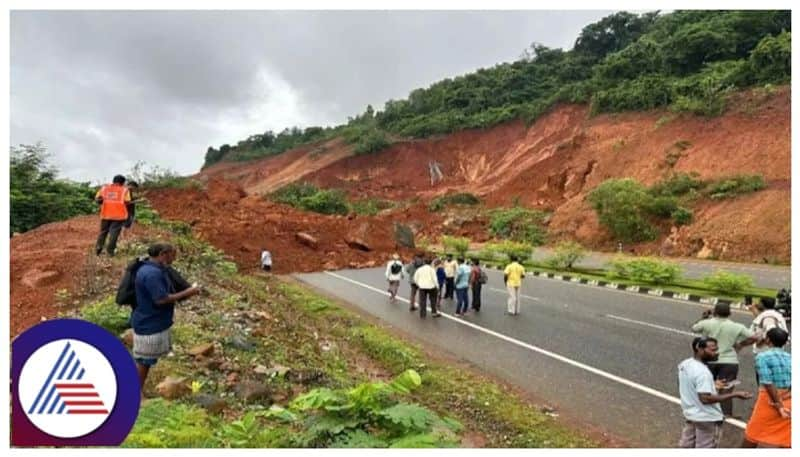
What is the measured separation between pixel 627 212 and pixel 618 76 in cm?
2344

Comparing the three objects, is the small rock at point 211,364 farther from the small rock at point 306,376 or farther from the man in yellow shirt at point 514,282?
the man in yellow shirt at point 514,282

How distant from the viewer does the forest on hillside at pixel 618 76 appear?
128 feet

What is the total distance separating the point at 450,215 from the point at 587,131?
12.8 metres

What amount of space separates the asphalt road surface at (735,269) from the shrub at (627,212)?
2.37 metres

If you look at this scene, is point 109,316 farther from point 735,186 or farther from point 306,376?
point 735,186

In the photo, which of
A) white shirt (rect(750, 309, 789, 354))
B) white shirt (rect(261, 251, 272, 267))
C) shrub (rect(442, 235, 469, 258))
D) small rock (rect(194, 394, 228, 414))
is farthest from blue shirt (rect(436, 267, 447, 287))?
shrub (rect(442, 235, 469, 258))

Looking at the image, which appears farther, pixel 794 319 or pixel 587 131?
pixel 587 131

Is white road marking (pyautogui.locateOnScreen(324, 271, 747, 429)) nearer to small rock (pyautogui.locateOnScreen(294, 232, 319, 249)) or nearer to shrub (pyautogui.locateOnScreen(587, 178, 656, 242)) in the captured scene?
small rock (pyautogui.locateOnScreen(294, 232, 319, 249))

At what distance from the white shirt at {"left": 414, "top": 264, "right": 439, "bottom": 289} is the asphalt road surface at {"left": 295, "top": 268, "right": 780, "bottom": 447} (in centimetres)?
65

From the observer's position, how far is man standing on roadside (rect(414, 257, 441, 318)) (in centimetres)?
1207

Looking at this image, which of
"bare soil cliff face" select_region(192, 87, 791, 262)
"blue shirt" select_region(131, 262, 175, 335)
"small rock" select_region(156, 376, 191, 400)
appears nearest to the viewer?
"blue shirt" select_region(131, 262, 175, 335)

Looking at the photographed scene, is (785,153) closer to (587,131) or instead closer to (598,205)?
(598,205)

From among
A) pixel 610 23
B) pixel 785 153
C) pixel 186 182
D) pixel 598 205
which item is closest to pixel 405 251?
pixel 598 205

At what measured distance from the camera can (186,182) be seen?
3425 cm
